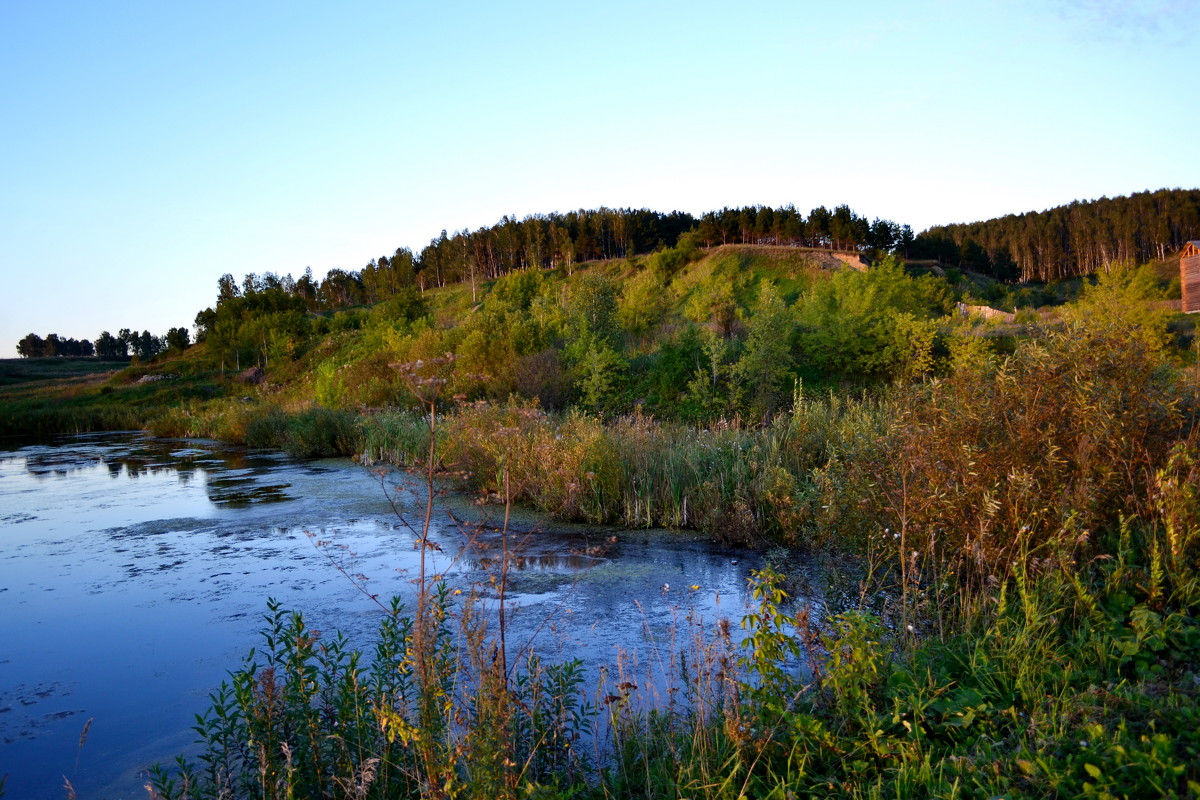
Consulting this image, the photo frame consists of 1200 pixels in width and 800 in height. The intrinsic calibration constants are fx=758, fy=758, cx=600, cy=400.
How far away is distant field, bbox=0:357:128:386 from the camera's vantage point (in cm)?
6056

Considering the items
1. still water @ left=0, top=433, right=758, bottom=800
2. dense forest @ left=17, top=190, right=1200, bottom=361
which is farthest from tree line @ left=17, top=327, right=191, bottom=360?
still water @ left=0, top=433, right=758, bottom=800

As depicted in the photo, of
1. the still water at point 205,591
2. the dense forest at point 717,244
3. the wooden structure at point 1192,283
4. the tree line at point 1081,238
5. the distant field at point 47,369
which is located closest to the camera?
the still water at point 205,591

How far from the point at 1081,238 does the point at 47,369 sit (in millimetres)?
116530

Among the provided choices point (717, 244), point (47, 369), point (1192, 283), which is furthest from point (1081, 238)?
point (47, 369)

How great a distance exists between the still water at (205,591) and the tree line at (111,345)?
59.5 m

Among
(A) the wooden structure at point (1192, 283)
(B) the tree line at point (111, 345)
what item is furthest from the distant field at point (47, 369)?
(A) the wooden structure at point (1192, 283)

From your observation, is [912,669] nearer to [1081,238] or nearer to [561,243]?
[561,243]

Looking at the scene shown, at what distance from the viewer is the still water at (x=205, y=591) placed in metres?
4.49

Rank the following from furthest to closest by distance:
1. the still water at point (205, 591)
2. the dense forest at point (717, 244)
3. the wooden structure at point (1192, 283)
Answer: the dense forest at point (717, 244), the wooden structure at point (1192, 283), the still water at point (205, 591)

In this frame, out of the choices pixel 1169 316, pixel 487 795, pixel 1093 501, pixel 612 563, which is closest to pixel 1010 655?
pixel 1093 501

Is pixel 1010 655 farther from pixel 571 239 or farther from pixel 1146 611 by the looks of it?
pixel 571 239

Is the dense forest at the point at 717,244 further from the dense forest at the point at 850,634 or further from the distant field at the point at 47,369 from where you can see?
the dense forest at the point at 850,634

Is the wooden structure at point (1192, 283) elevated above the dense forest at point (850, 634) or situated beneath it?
elevated above

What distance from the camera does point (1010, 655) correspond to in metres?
3.71
